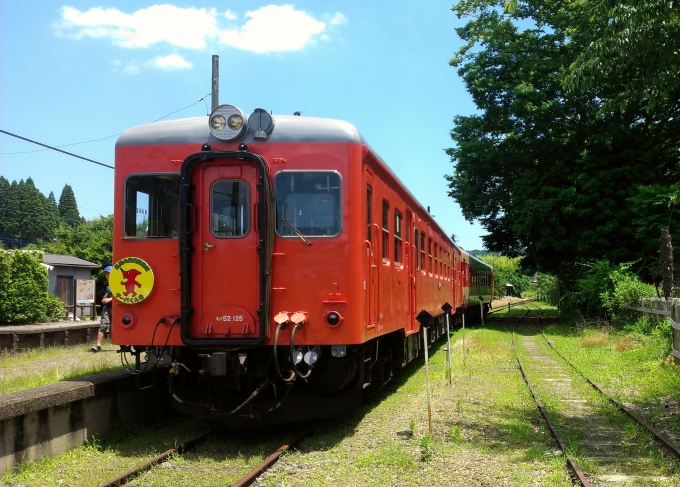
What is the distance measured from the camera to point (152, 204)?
744 centimetres

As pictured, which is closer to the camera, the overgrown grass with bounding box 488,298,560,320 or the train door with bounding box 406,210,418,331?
the train door with bounding box 406,210,418,331

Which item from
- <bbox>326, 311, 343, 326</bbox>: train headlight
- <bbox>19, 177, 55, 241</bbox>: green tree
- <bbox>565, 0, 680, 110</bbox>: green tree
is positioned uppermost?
<bbox>19, 177, 55, 241</bbox>: green tree

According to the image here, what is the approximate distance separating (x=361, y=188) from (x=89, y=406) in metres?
3.53

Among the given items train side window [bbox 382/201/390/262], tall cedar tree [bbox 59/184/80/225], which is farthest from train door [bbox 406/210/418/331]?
tall cedar tree [bbox 59/184/80/225]

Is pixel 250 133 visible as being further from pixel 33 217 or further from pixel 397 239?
pixel 33 217

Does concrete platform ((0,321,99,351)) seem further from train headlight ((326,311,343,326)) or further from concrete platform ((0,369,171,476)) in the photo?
train headlight ((326,311,343,326))

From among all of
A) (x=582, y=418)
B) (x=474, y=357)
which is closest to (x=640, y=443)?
(x=582, y=418)

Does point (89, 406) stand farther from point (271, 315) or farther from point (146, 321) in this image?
point (271, 315)

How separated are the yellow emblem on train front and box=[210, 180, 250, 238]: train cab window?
0.82 metres

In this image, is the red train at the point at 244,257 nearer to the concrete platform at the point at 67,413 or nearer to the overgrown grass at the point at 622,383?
the concrete platform at the point at 67,413

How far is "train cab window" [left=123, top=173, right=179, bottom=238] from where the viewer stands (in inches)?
292

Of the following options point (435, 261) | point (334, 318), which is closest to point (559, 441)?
point (334, 318)

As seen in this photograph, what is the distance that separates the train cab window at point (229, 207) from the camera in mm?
7207

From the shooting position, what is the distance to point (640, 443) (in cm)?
733
